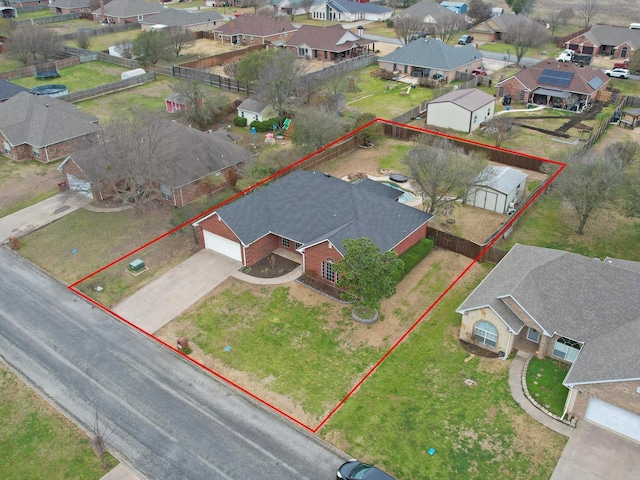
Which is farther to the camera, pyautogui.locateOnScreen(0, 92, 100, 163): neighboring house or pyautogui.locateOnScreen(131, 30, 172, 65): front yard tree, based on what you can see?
pyautogui.locateOnScreen(131, 30, 172, 65): front yard tree

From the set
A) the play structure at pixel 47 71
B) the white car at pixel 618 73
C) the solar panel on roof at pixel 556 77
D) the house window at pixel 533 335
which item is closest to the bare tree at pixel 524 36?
the white car at pixel 618 73

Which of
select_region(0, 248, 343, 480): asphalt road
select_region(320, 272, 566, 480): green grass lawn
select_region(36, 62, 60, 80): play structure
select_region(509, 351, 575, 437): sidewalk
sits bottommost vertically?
select_region(0, 248, 343, 480): asphalt road

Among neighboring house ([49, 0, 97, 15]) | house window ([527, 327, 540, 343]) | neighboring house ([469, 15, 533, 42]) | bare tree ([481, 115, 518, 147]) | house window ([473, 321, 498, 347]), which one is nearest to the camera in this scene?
house window ([473, 321, 498, 347])

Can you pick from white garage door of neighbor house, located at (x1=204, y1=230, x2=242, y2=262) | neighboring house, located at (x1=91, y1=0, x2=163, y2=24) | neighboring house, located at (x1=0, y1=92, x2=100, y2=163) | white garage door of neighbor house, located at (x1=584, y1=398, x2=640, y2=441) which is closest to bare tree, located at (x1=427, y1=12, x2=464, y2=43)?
neighboring house, located at (x1=91, y1=0, x2=163, y2=24)

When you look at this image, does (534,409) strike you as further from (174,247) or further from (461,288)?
(174,247)

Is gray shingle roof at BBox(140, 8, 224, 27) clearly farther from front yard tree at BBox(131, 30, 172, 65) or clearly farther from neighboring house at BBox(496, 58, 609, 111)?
neighboring house at BBox(496, 58, 609, 111)

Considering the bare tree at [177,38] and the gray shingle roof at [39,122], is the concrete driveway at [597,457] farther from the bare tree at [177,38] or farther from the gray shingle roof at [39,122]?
the bare tree at [177,38]
